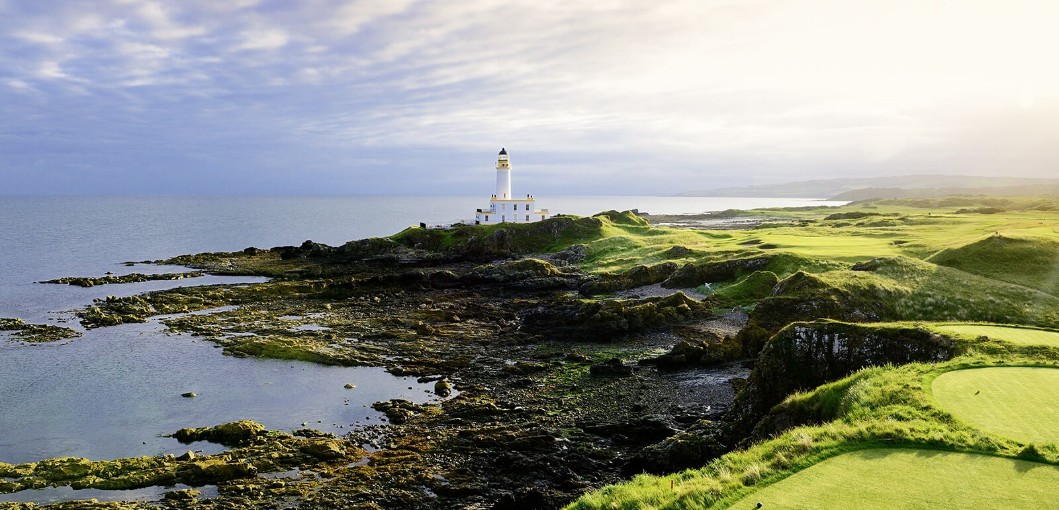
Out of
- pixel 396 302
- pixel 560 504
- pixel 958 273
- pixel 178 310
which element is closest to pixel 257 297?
Answer: pixel 178 310

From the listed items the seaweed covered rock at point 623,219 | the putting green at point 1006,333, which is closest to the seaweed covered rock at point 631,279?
the putting green at point 1006,333

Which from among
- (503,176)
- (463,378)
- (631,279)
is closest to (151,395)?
(463,378)

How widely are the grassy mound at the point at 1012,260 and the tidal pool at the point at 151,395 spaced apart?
32228mm

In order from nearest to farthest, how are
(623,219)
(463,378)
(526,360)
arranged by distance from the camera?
(463,378), (526,360), (623,219)

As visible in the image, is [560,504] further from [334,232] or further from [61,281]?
[334,232]

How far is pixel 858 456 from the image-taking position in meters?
11.0

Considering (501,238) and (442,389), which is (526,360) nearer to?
(442,389)

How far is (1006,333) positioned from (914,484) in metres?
13.5

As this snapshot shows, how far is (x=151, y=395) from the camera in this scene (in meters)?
28.5

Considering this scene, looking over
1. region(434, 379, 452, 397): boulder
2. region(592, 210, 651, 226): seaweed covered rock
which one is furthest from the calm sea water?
region(592, 210, 651, 226): seaweed covered rock

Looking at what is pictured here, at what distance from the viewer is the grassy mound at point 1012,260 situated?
33.9 meters

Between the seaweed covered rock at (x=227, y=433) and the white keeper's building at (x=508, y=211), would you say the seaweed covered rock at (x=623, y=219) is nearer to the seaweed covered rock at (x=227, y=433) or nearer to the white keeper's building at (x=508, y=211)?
the white keeper's building at (x=508, y=211)

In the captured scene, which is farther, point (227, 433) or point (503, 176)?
point (503, 176)

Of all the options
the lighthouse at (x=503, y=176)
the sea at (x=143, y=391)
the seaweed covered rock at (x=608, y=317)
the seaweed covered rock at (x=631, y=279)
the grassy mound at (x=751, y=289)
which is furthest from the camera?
the lighthouse at (x=503, y=176)
